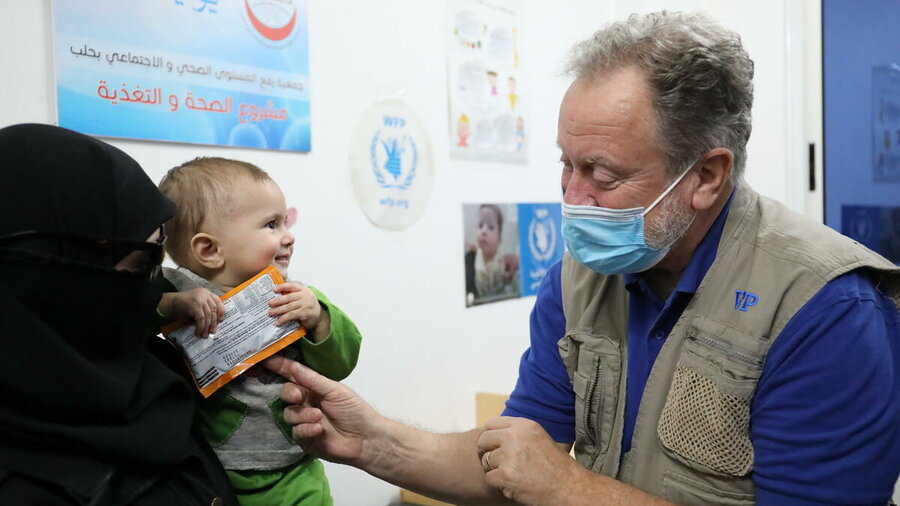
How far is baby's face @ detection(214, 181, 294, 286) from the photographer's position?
1.54m

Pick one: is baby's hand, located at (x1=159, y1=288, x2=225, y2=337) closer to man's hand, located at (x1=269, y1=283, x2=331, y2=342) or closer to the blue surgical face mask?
man's hand, located at (x1=269, y1=283, x2=331, y2=342)

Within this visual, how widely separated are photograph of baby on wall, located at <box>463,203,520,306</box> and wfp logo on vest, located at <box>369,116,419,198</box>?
14.6 inches

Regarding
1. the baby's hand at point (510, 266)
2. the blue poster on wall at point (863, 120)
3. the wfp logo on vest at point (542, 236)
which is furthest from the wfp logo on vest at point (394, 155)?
the blue poster on wall at point (863, 120)

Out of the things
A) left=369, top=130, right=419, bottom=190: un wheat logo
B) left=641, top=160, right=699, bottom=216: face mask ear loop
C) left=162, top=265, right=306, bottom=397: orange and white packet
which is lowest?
left=162, top=265, right=306, bottom=397: orange and white packet

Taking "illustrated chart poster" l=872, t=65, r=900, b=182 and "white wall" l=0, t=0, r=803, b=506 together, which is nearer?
"white wall" l=0, t=0, r=803, b=506

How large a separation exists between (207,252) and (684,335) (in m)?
1.00

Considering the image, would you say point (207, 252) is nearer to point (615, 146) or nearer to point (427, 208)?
point (615, 146)

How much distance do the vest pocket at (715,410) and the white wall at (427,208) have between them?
0.70 metres

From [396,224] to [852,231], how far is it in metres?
2.67

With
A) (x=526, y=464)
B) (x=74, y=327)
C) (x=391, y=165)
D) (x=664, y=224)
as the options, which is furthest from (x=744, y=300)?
(x=391, y=165)

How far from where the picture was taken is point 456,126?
3084 mm

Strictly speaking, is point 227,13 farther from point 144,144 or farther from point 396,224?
point 396,224

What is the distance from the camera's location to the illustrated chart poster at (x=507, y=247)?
10.5 ft

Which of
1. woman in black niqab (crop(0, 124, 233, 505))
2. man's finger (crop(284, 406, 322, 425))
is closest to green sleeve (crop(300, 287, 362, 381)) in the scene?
man's finger (crop(284, 406, 322, 425))
